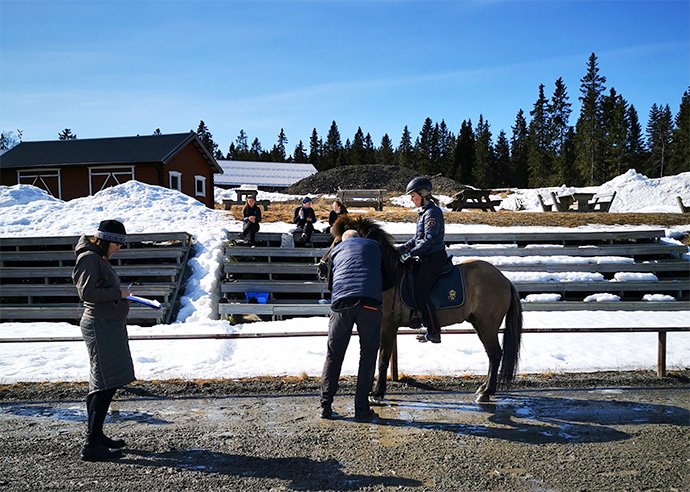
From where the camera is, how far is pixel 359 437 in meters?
5.07

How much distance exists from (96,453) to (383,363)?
315 centimetres

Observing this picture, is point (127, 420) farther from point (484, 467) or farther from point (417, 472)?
point (484, 467)

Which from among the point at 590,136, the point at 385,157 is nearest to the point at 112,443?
the point at 590,136

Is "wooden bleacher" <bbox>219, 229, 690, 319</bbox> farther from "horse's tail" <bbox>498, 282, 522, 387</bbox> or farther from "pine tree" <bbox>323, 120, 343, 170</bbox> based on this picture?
"pine tree" <bbox>323, 120, 343, 170</bbox>

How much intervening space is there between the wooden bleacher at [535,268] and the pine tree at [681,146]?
5694 cm

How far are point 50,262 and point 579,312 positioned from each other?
511 inches

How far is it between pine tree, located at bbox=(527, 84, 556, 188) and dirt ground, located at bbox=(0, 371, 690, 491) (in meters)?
62.1

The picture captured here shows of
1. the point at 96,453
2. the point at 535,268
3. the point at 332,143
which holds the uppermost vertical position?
Answer: the point at 332,143

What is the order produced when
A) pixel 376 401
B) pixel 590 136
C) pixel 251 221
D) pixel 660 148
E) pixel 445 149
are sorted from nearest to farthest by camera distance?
pixel 376 401
pixel 251 221
pixel 590 136
pixel 660 148
pixel 445 149

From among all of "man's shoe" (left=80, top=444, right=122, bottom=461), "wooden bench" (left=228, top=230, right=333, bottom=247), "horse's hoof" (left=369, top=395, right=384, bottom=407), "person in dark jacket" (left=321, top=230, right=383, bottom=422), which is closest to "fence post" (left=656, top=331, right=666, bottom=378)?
"horse's hoof" (left=369, top=395, right=384, bottom=407)

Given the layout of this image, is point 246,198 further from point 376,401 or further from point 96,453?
point 96,453

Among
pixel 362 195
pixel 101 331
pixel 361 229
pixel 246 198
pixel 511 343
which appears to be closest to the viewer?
pixel 101 331

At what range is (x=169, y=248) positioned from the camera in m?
14.0

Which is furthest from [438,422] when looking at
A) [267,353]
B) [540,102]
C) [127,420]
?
[540,102]
